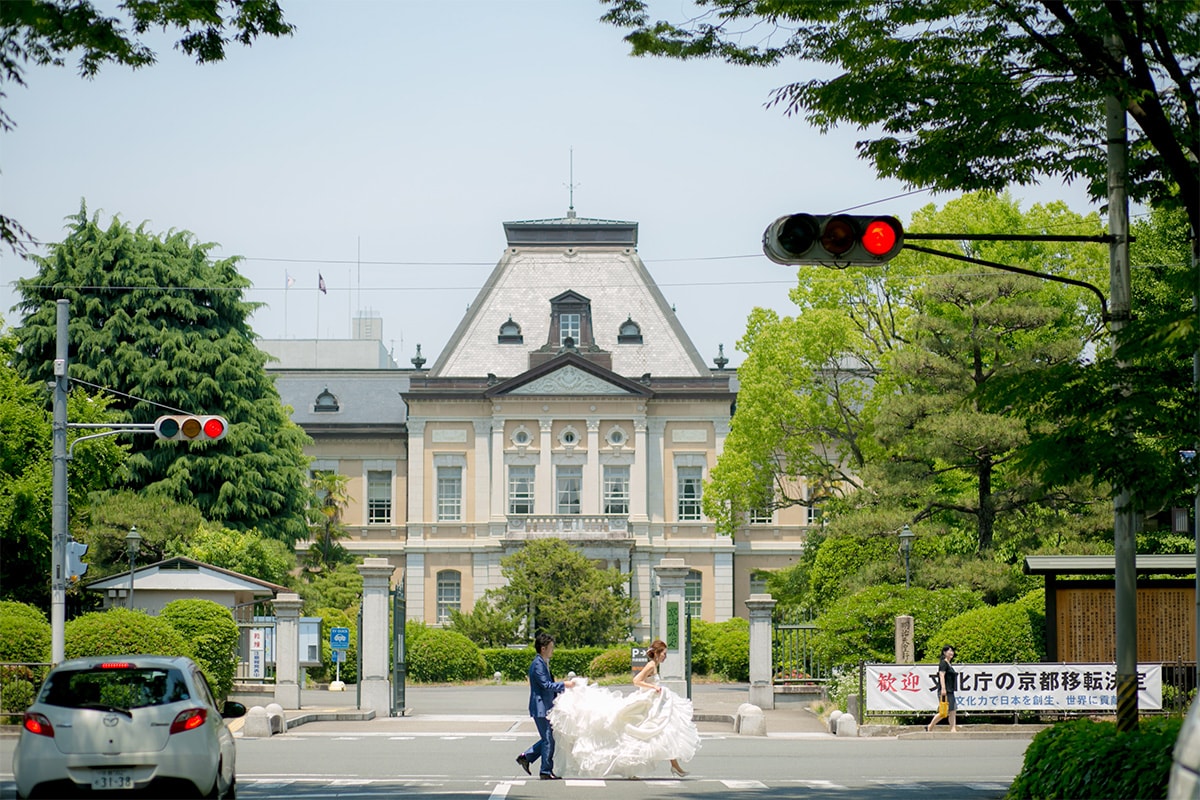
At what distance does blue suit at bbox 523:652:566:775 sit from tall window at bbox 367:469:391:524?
57.7 m

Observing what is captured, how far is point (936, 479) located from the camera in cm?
3872

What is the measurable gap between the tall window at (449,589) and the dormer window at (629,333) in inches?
502

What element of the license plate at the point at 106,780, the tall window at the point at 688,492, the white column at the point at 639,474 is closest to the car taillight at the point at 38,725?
the license plate at the point at 106,780

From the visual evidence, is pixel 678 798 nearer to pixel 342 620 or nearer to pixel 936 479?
pixel 936 479

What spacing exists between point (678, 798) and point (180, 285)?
39606 mm

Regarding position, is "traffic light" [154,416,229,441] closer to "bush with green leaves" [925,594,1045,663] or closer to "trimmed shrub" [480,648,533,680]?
"bush with green leaves" [925,594,1045,663]

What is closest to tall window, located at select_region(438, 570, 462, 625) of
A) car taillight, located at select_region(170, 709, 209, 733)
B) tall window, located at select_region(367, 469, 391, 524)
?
tall window, located at select_region(367, 469, 391, 524)

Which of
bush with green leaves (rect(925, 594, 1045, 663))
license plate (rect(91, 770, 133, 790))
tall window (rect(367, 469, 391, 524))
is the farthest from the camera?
tall window (rect(367, 469, 391, 524))

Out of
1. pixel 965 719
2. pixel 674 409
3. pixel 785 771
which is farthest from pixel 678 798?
pixel 674 409

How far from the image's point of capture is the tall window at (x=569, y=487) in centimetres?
7025

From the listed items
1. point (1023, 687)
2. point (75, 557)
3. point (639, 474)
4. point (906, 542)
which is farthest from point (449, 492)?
point (1023, 687)

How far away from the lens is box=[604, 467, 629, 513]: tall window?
69.9 meters

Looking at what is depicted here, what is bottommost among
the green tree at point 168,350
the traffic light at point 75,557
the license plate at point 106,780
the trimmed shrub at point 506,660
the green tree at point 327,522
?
the trimmed shrub at point 506,660

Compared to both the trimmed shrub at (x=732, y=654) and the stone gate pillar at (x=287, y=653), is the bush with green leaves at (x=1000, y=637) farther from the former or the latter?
the trimmed shrub at (x=732, y=654)
